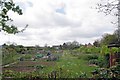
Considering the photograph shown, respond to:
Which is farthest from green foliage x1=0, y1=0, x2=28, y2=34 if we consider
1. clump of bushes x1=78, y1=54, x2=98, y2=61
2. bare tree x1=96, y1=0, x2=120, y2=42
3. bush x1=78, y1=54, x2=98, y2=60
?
clump of bushes x1=78, y1=54, x2=98, y2=61

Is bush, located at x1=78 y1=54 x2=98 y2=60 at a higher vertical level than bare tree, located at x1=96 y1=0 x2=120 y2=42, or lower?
lower

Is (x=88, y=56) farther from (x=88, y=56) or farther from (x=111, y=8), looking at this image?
(x=111, y=8)

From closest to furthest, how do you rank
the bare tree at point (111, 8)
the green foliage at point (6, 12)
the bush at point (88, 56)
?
the green foliage at point (6, 12) < the bare tree at point (111, 8) < the bush at point (88, 56)

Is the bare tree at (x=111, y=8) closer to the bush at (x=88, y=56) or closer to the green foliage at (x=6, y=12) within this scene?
the green foliage at (x=6, y=12)

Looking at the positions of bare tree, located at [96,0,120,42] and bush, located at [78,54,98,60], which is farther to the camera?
bush, located at [78,54,98,60]

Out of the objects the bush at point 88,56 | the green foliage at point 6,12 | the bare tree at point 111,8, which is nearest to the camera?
the green foliage at point 6,12

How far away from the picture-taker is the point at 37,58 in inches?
395

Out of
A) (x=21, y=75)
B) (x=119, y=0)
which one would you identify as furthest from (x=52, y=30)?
(x=119, y=0)

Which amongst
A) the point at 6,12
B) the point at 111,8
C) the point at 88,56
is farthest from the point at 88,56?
the point at 6,12

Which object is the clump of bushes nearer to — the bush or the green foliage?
the bush

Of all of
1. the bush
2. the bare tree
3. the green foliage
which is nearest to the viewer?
the green foliage

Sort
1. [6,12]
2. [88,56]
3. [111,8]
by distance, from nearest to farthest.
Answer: [6,12]
[111,8]
[88,56]

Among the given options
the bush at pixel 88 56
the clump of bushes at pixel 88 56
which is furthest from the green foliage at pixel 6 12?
the clump of bushes at pixel 88 56

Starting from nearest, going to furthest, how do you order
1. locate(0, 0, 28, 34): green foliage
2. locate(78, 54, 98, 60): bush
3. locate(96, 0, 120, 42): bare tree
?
locate(0, 0, 28, 34): green foliage < locate(96, 0, 120, 42): bare tree < locate(78, 54, 98, 60): bush
